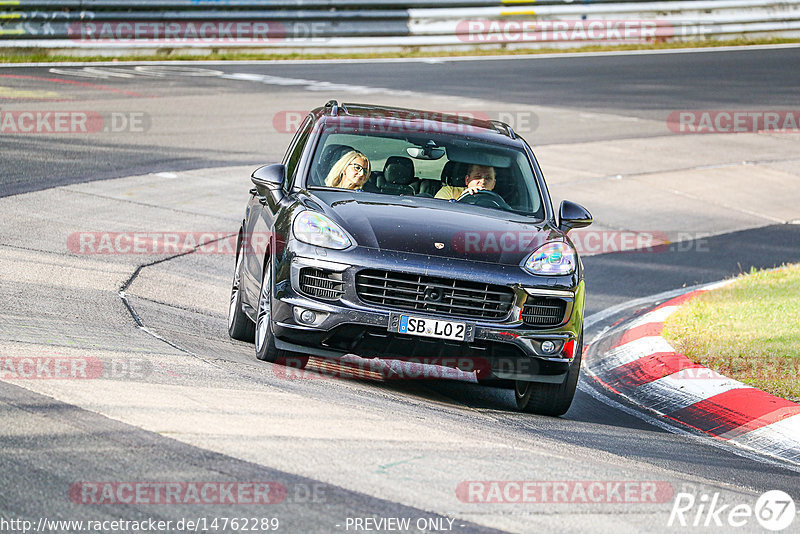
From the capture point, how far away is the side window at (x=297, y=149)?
825cm

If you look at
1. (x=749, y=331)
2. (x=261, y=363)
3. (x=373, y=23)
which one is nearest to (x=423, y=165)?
(x=261, y=363)

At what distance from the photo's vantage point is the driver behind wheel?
26.8 ft

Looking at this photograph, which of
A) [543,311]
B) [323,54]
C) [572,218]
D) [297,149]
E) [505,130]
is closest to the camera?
[543,311]

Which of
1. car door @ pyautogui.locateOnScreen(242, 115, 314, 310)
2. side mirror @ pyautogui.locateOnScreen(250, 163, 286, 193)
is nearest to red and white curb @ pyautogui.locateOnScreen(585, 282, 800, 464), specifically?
car door @ pyautogui.locateOnScreen(242, 115, 314, 310)

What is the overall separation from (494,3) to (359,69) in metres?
5.60

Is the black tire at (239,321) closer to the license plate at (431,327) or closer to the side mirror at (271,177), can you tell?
the side mirror at (271,177)

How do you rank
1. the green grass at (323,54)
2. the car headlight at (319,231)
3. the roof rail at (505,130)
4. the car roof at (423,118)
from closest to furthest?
the car headlight at (319,231)
the car roof at (423,118)
the roof rail at (505,130)
the green grass at (323,54)

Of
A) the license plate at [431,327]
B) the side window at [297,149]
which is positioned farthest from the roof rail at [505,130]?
the license plate at [431,327]

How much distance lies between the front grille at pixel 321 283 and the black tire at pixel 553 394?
1.38 meters

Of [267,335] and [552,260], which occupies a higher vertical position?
[552,260]

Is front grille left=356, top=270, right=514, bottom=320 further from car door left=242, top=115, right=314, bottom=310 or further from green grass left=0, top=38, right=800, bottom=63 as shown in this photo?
green grass left=0, top=38, right=800, bottom=63

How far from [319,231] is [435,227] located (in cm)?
70

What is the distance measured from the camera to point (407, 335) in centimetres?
677

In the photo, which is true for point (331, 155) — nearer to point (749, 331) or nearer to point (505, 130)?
point (505, 130)
